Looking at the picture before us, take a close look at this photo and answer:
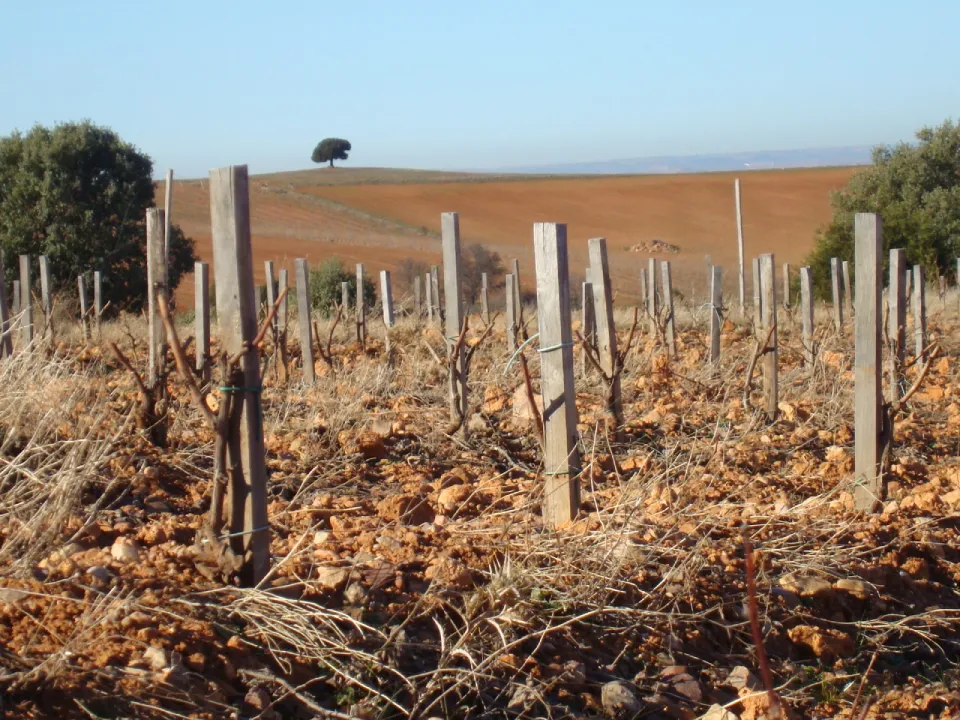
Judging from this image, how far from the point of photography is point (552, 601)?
3.61 meters

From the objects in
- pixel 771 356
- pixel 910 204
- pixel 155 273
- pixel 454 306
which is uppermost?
pixel 910 204

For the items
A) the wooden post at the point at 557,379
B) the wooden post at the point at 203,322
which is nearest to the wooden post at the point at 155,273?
the wooden post at the point at 203,322

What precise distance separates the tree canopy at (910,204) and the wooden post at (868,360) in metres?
16.4

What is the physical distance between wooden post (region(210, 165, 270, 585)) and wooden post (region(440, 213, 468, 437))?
3.42m

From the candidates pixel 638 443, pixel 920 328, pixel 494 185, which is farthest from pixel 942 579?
pixel 494 185

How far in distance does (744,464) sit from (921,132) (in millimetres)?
21708

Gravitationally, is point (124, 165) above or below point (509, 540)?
above

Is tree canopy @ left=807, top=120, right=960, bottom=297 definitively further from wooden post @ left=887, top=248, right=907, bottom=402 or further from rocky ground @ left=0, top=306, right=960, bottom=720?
rocky ground @ left=0, top=306, right=960, bottom=720

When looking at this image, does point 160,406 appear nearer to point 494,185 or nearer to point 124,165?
point 124,165

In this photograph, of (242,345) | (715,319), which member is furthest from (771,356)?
(242,345)

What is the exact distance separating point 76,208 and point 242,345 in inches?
727

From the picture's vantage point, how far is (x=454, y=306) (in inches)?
276

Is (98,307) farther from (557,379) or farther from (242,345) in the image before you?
(242,345)

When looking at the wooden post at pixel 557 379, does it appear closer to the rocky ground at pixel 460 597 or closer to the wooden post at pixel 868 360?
the rocky ground at pixel 460 597
